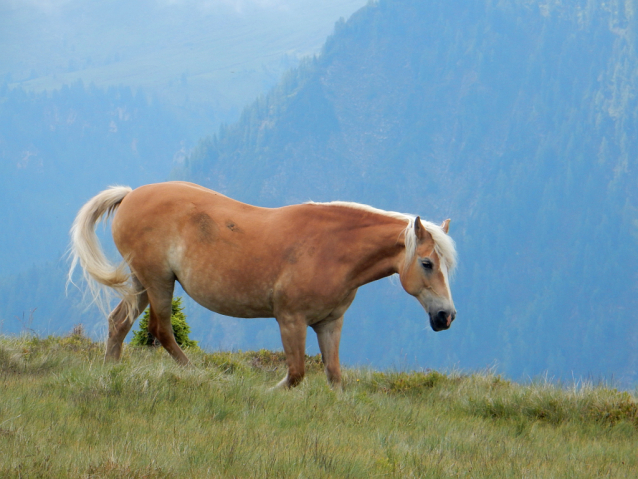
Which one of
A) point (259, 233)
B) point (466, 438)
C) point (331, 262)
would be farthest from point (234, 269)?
point (466, 438)

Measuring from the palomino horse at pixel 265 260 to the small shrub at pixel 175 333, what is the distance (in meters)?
2.57

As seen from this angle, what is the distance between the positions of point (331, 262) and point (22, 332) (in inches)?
212

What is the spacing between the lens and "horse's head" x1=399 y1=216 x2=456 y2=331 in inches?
255

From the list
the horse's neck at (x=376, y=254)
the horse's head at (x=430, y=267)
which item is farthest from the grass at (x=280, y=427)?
the horse's neck at (x=376, y=254)

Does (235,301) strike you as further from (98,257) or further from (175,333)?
(175,333)

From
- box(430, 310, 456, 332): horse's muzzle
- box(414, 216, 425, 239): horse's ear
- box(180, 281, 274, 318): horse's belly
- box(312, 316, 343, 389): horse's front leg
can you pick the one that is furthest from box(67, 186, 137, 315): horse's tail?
box(430, 310, 456, 332): horse's muzzle

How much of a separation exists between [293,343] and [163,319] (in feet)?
5.82

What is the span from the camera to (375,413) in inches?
233

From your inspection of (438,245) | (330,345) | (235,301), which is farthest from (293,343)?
(438,245)

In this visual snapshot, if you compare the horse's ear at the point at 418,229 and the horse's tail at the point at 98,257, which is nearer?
the horse's ear at the point at 418,229

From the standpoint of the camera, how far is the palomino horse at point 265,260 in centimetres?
668

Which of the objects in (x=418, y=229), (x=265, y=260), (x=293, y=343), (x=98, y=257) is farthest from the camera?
(x=98, y=257)

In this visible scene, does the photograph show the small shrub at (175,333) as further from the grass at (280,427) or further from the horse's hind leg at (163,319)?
the grass at (280,427)

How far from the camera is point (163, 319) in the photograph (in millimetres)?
7531
